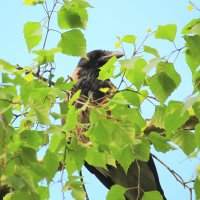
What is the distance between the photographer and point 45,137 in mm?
1859

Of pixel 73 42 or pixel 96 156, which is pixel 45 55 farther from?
pixel 96 156

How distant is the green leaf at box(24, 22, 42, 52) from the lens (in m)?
1.87

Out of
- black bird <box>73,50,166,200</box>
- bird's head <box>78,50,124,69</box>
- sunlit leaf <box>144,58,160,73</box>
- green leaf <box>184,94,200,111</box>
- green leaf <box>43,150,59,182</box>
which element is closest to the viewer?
green leaf <box>184,94,200,111</box>

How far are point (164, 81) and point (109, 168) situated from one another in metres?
2.19

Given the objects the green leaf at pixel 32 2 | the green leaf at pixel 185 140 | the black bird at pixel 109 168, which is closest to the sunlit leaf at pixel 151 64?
the green leaf at pixel 185 140

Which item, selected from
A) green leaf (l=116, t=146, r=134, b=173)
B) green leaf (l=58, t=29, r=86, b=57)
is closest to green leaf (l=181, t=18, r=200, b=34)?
green leaf (l=58, t=29, r=86, b=57)

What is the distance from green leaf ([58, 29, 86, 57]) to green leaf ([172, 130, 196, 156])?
0.48m

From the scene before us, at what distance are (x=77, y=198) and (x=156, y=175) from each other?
219cm

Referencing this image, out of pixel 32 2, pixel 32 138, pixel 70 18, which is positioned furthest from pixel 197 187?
pixel 32 2

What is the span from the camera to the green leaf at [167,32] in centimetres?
189

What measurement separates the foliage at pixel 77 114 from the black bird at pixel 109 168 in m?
1.78

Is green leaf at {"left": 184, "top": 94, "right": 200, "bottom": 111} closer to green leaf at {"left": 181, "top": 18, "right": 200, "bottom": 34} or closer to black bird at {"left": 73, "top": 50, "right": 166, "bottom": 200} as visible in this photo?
green leaf at {"left": 181, "top": 18, "right": 200, "bottom": 34}

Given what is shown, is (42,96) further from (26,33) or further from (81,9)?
(81,9)

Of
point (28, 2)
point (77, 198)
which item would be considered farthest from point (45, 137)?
point (28, 2)
